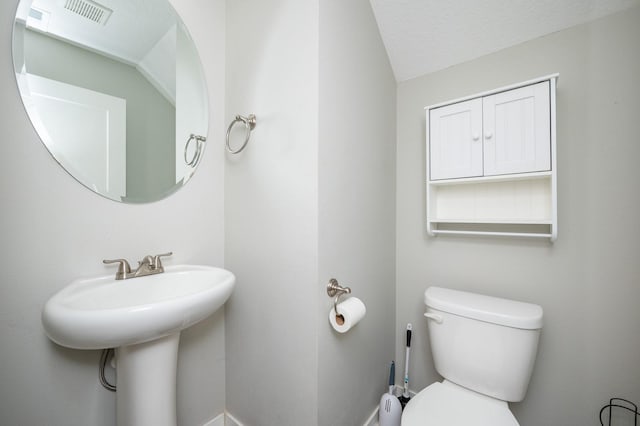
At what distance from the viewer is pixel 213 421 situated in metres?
1.18

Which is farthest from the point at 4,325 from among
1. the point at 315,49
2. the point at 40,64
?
the point at 315,49

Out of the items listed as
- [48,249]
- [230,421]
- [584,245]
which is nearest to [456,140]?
[584,245]

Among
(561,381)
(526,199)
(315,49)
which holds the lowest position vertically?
(561,381)

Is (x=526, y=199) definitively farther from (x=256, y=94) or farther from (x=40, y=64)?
(x=40, y=64)

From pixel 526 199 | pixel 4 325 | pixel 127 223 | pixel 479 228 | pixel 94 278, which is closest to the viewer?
pixel 4 325

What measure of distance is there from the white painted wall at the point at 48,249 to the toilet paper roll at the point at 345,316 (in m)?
0.71

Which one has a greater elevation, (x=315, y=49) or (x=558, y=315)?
(x=315, y=49)

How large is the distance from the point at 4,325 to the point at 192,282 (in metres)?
0.49

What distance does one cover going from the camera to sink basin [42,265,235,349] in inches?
21.9

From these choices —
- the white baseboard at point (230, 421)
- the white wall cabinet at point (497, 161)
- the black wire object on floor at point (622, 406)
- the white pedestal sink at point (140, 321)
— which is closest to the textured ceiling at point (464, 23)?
the white wall cabinet at point (497, 161)

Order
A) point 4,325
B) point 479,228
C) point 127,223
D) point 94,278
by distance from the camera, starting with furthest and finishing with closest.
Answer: point 479,228 < point 127,223 < point 94,278 < point 4,325

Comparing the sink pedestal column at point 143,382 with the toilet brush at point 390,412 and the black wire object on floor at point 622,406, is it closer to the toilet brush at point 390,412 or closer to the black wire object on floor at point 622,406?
the toilet brush at point 390,412

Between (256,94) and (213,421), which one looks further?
(213,421)

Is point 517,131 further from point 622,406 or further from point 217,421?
point 217,421
